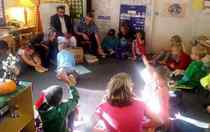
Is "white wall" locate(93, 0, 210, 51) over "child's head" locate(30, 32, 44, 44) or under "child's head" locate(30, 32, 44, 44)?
over

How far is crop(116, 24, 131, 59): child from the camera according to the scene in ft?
16.7

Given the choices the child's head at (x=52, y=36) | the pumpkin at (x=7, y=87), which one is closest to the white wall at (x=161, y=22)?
the child's head at (x=52, y=36)

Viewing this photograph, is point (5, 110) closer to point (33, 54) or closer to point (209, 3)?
point (33, 54)

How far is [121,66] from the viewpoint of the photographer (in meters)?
4.57

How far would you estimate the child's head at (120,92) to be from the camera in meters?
1.77

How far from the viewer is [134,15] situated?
5.28 metres

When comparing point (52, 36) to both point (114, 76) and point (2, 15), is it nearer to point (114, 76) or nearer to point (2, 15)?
point (2, 15)

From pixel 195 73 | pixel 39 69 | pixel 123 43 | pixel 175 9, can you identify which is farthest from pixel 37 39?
pixel 195 73

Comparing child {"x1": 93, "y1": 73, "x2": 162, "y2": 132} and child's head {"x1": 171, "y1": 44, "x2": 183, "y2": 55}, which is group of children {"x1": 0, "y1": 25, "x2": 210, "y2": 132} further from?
child {"x1": 93, "y1": 73, "x2": 162, "y2": 132}

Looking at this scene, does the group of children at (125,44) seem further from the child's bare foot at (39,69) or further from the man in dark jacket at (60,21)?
the child's bare foot at (39,69)

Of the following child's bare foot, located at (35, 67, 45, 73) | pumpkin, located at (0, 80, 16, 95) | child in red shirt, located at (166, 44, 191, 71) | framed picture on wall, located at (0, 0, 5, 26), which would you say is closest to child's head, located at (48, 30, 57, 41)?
child's bare foot, located at (35, 67, 45, 73)

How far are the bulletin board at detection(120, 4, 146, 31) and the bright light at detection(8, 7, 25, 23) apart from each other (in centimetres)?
191

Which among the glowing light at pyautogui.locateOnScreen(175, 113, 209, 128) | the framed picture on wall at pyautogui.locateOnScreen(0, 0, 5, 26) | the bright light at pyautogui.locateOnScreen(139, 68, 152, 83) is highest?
the framed picture on wall at pyautogui.locateOnScreen(0, 0, 5, 26)

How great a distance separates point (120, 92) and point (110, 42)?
3.53m
